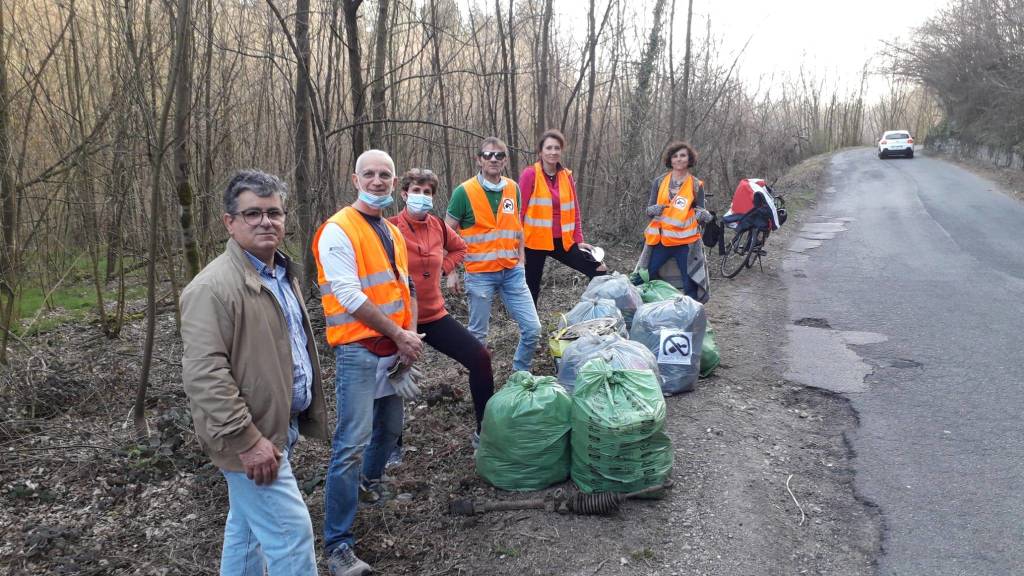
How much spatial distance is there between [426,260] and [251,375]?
1.73 meters

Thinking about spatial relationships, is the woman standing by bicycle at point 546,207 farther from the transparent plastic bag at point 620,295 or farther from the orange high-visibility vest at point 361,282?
the orange high-visibility vest at point 361,282

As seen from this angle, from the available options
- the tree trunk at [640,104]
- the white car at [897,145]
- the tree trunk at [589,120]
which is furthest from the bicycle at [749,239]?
the white car at [897,145]

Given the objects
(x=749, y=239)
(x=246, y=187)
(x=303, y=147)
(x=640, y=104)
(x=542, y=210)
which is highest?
(x=640, y=104)

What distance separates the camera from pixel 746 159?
1814 cm

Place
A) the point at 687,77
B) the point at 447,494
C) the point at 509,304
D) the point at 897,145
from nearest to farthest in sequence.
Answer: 1. the point at 447,494
2. the point at 509,304
3. the point at 687,77
4. the point at 897,145

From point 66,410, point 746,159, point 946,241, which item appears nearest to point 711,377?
point 66,410

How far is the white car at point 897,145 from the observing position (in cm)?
3136

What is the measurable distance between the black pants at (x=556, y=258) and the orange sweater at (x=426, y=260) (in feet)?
5.27

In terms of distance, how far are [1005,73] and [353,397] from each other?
2949 cm

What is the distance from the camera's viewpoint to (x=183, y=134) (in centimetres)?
454

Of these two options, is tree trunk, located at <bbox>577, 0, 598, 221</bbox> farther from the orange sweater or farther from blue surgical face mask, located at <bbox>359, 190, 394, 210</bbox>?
blue surgical face mask, located at <bbox>359, 190, 394, 210</bbox>

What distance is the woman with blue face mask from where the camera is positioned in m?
3.82

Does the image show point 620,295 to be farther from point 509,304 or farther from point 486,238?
point 486,238

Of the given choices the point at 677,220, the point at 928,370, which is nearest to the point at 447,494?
the point at 677,220
